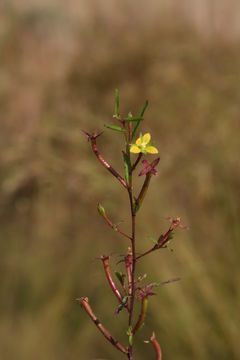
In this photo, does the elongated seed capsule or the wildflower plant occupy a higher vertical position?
the wildflower plant

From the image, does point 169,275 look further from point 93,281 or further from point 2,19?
point 2,19

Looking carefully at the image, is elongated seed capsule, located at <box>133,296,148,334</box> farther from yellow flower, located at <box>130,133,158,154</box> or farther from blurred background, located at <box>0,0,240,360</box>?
blurred background, located at <box>0,0,240,360</box>

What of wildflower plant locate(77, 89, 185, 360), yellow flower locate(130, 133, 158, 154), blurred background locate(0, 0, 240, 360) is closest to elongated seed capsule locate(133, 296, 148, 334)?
wildflower plant locate(77, 89, 185, 360)

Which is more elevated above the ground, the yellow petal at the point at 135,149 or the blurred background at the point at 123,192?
the blurred background at the point at 123,192

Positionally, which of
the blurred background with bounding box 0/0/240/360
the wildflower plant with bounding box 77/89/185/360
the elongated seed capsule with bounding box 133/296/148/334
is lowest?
the elongated seed capsule with bounding box 133/296/148/334

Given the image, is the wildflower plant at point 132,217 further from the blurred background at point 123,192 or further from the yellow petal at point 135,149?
the blurred background at point 123,192

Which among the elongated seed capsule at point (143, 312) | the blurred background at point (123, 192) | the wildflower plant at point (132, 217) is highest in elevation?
the blurred background at point (123, 192)

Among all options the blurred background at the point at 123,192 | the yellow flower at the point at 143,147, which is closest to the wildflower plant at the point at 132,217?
the yellow flower at the point at 143,147

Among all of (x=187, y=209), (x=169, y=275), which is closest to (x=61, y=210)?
(x=187, y=209)
